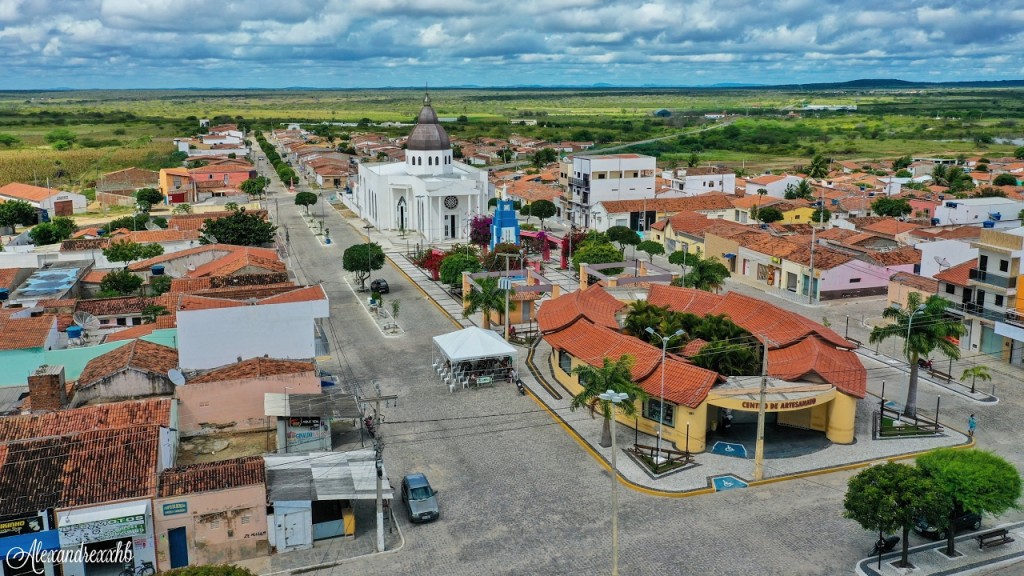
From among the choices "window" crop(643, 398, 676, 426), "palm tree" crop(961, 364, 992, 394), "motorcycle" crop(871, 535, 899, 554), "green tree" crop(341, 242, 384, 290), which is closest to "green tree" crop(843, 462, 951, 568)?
"motorcycle" crop(871, 535, 899, 554)

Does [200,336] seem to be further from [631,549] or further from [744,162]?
[744,162]

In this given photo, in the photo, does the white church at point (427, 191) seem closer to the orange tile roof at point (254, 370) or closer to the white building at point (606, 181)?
the white building at point (606, 181)

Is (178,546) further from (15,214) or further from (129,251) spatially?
(15,214)

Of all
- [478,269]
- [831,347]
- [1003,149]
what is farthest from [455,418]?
[1003,149]

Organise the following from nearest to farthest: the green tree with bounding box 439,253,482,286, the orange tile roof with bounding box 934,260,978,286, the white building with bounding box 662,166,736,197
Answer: the orange tile roof with bounding box 934,260,978,286
the green tree with bounding box 439,253,482,286
the white building with bounding box 662,166,736,197

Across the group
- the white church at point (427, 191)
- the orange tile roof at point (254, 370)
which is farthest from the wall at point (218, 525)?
the white church at point (427, 191)

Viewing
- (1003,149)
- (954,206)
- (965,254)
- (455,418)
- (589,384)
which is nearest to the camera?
(589,384)

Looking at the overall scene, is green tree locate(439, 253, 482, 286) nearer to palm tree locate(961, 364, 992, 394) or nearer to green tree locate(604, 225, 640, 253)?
green tree locate(604, 225, 640, 253)
